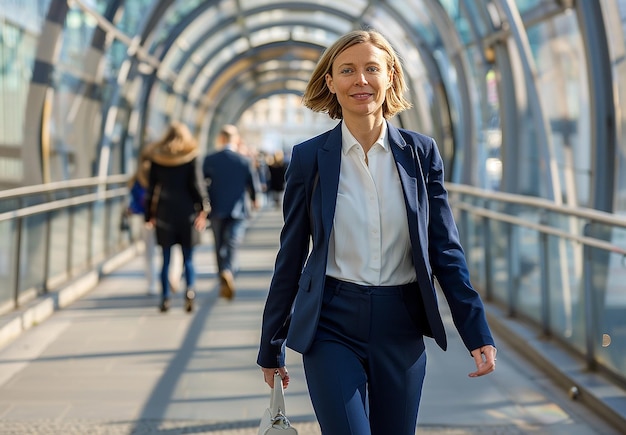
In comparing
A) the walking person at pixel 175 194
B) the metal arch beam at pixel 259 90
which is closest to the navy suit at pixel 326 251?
the walking person at pixel 175 194

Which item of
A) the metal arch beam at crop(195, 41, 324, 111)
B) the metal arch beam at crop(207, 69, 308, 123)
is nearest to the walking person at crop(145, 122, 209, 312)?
the metal arch beam at crop(195, 41, 324, 111)

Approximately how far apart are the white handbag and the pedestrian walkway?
2.19 meters

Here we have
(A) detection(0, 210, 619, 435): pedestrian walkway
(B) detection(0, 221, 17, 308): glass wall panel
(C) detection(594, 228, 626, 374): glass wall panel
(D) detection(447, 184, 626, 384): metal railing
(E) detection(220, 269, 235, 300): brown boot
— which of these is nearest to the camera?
(A) detection(0, 210, 619, 435): pedestrian walkway

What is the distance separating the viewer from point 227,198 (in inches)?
390

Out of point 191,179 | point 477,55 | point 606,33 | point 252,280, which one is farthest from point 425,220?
point 477,55

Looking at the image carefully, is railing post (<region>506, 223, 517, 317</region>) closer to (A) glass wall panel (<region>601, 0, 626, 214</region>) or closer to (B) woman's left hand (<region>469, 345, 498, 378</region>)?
(A) glass wall panel (<region>601, 0, 626, 214</region>)

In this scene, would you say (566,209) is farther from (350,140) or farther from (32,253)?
(32,253)

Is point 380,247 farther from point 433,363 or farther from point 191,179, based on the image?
point 191,179

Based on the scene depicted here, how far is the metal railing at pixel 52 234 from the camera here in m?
7.88

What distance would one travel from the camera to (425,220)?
285 cm

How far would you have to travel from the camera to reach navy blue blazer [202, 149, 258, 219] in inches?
390

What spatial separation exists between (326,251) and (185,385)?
142 inches

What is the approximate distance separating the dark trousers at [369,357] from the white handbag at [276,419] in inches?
4.7

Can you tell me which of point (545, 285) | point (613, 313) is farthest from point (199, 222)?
point (613, 313)
